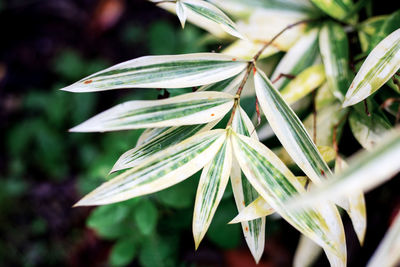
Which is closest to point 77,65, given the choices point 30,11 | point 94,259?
point 30,11

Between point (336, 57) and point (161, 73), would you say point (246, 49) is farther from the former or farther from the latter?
point (161, 73)

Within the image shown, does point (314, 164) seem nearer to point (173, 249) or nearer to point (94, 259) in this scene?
point (173, 249)

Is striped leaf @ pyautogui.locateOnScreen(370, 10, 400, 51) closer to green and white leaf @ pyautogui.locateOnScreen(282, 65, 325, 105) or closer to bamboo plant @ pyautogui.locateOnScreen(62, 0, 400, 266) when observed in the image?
bamboo plant @ pyautogui.locateOnScreen(62, 0, 400, 266)

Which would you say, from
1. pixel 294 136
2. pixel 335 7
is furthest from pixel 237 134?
pixel 335 7

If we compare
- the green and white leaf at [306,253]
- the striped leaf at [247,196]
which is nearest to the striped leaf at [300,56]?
the striped leaf at [247,196]

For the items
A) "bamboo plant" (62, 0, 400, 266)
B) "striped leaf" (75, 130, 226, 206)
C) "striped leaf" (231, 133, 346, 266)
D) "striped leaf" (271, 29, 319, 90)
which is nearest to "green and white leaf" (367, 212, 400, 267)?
"bamboo plant" (62, 0, 400, 266)

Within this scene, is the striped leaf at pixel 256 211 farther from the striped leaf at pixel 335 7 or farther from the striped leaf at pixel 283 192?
the striped leaf at pixel 335 7
